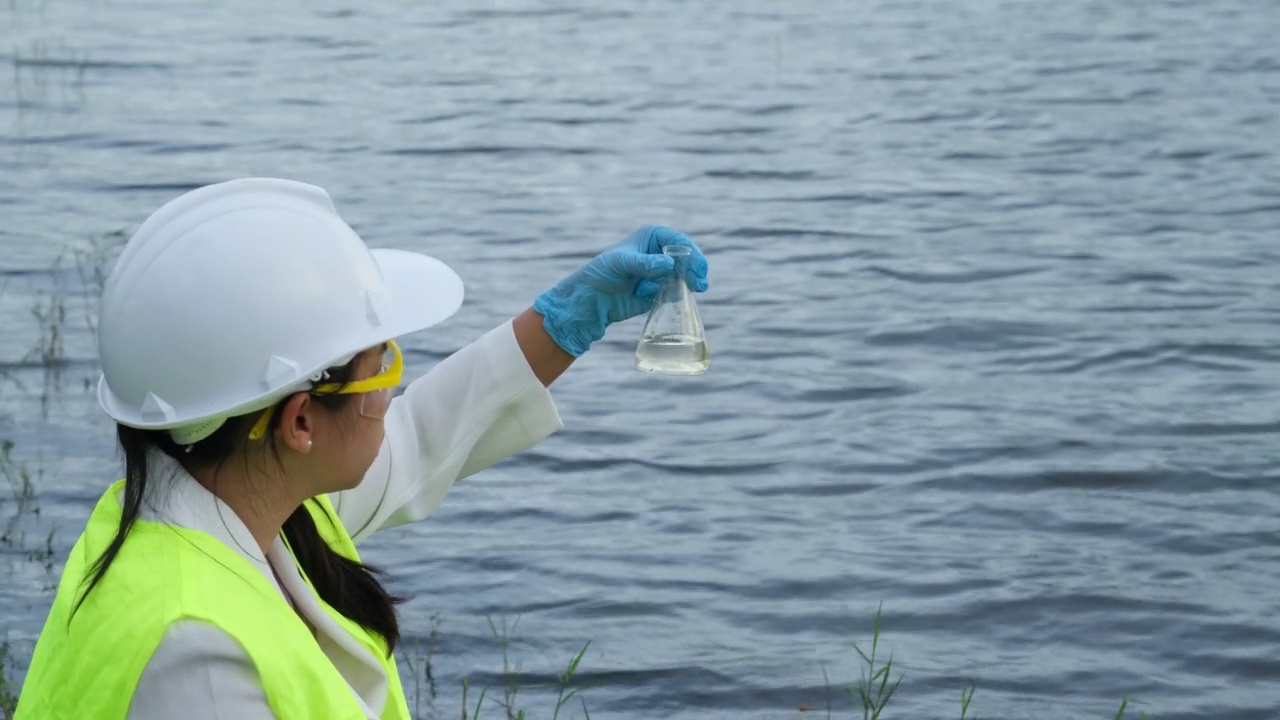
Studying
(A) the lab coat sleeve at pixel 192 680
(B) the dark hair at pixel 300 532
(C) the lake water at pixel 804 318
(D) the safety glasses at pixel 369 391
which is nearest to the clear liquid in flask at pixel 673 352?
(B) the dark hair at pixel 300 532

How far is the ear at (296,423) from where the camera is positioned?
2.74 meters

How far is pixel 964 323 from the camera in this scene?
8805mm

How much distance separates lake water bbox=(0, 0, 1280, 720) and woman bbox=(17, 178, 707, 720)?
8.58 ft

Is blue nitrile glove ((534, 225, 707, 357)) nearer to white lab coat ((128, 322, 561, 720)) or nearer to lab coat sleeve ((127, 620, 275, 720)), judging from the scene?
white lab coat ((128, 322, 561, 720))

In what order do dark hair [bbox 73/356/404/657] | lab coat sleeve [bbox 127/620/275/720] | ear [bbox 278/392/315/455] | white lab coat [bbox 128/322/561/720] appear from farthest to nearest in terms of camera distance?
white lab coat [bbox 128/322/561/720]
ear [bbox 278/392/315/455]
dark hair [bbox 73/356/404/657]
lab coat sleeve [bbox 127/620/275/720]

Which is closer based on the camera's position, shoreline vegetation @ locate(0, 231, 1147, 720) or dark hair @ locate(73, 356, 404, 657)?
dark hair @ locate(73, 356, 404, 657)

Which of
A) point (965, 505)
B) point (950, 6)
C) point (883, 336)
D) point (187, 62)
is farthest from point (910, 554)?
point (950, 6)

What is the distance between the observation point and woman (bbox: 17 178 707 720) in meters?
2.43

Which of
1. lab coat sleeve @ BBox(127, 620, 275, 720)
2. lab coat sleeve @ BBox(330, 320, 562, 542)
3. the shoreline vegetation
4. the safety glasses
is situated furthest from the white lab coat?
the shoreline vegetation

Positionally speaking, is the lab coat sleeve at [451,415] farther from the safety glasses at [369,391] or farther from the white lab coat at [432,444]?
the safety glasses at [369,391]

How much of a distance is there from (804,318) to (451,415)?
5.53 metres

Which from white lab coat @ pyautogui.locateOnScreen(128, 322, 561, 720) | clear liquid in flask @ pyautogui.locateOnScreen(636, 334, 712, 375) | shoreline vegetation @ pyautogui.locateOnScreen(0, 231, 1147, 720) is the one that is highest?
clear liquid in flask @ pyautogui.locateOnScreen(636, 334, 712, 375)

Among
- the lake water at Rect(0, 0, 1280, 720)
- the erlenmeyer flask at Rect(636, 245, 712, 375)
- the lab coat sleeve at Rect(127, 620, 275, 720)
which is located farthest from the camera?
the lake water at Rect(0, 0, 1280, 720)

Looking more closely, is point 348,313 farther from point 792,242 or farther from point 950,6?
point 950,6
